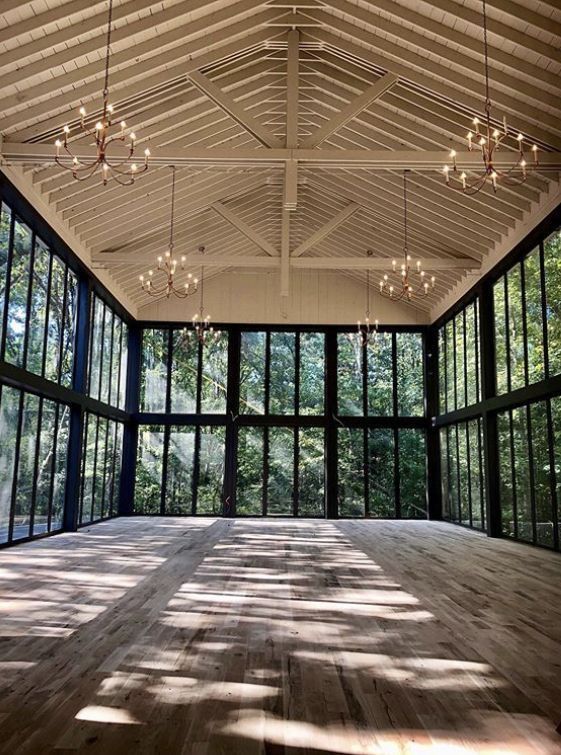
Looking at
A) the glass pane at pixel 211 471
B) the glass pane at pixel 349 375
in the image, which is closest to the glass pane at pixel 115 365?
the glass pane at pixel 211 471

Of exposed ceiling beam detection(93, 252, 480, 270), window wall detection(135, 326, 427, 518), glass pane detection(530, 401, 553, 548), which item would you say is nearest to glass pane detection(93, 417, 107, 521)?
window wall detection(135, 326, 427, 518)

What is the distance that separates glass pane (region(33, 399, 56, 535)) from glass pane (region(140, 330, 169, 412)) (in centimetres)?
465

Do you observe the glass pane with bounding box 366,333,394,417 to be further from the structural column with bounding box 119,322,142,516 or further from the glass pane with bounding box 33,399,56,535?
the glass pane with bounding box 33,399,56,535

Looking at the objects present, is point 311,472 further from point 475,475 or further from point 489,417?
point 489,417

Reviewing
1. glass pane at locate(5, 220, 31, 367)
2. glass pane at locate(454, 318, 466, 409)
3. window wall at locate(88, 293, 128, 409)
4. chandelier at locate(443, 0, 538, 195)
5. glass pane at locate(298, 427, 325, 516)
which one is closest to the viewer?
chandelier at locate(443, 0, 538, 195)

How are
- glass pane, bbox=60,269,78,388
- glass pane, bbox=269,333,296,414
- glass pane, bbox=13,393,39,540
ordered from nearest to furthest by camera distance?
glass pane, bbox=13,393,39,540 < glass pane, bbox=60,269,78,388 < glass pane, bbox=269,333,296,414

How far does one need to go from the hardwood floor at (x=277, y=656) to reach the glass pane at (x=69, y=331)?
12.7ft

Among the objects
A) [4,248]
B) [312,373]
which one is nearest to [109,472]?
[312,373]

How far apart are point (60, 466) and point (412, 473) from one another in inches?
318

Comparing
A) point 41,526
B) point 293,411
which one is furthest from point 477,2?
point 293,411

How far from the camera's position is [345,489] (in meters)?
14.1

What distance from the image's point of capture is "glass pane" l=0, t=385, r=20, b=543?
7859 millimetres

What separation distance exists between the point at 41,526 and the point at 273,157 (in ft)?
21.3

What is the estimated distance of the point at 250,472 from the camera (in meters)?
14.2
